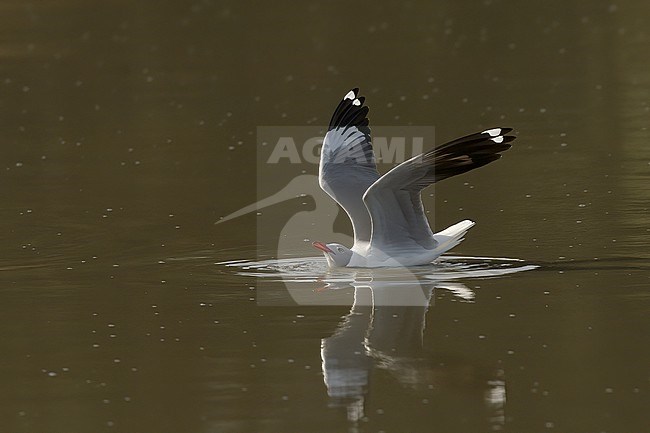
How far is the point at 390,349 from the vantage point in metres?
8.71

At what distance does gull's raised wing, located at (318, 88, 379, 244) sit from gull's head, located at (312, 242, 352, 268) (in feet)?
1.16

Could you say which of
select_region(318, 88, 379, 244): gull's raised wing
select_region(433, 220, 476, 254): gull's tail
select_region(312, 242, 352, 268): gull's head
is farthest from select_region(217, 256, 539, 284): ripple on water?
select_region(318, 88, 379, 244): gull's raised wing

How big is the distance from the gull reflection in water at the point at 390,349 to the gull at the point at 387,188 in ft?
0.92

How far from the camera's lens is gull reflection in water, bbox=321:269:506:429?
7.75 metres

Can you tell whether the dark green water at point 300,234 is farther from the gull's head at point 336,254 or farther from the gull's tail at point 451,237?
the gull's tail at point 451,237

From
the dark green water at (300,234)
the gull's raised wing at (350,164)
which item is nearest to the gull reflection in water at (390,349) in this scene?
the dark green water at (300,234)

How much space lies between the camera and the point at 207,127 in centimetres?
1762

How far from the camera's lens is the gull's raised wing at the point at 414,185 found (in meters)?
10.3

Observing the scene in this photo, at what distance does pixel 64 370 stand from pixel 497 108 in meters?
10.1

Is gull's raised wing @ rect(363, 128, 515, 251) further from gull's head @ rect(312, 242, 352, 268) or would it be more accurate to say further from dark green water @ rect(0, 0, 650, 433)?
dark green water @ rect(0, 0, 650, 433)

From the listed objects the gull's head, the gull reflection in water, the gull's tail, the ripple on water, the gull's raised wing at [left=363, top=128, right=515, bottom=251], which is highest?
the gull's raised wing at [left=363, top=128, right=515, bottom=251]

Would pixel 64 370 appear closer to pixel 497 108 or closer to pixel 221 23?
pixel 497 108

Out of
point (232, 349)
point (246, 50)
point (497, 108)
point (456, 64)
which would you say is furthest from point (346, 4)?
point (232, 349)

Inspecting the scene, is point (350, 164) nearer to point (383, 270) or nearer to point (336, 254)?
point (336, 254)
